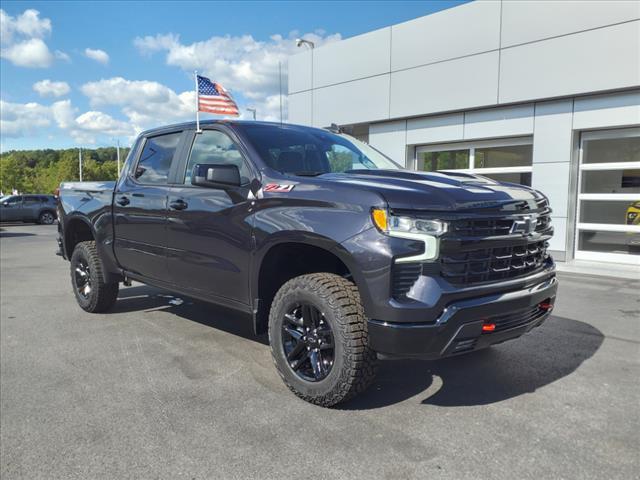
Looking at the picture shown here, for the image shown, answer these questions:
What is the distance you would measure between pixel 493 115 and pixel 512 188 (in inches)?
320

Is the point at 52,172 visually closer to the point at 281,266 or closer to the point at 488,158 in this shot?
the point at 488,158

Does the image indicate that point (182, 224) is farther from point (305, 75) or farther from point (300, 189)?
point (305, 75)

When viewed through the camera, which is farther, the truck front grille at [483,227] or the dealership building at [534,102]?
the dealership building at [534,102]

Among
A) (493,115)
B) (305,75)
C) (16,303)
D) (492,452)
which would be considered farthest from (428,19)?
(492,452)

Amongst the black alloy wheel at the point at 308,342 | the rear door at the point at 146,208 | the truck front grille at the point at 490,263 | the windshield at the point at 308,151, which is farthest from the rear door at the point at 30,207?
the truck front grille at the point at 490,263

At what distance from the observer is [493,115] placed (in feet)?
35.6

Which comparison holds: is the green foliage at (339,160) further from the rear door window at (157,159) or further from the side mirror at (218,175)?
the rear door window at (157,159)

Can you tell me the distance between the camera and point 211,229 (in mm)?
3908

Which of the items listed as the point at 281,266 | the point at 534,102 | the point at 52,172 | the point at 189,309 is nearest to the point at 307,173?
the point at 281,266

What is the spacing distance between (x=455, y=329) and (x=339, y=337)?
68 cm

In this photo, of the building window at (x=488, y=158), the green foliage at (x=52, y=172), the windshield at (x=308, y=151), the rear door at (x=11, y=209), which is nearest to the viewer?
the windshield at (x=308, y=151)

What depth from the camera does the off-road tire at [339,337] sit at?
9.85 feet

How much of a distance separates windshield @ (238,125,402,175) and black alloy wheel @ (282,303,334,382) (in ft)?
3.54

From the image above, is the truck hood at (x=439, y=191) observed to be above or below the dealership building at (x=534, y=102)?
below
